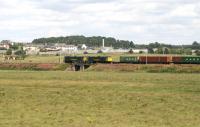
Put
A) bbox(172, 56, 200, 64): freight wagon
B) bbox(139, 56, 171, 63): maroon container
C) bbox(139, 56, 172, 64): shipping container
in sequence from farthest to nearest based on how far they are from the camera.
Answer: bbox(139, 56, 171, 63): maroon container < bbox(139, 56, 172, 64): shipping container < bbox(172, 56, 200, 64): freight wagon

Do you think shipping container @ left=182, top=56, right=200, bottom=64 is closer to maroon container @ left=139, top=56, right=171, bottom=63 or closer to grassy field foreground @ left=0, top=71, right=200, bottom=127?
maroon container @ left=139, top=56, right=171, bottom=63

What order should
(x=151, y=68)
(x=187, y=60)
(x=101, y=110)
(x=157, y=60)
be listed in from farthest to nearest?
(x=157, y=60), (x=187, y=60), (x=151, y=68), (x=101, y=110)

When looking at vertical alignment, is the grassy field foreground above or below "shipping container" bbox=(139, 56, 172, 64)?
below

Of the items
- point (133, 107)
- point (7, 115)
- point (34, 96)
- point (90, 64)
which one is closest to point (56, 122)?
point (7, 115)

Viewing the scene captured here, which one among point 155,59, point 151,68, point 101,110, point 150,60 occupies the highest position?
point 155,59

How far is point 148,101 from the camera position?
31.7m

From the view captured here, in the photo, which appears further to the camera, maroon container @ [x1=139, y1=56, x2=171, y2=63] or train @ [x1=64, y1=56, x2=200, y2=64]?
maroon container @ [x1=139, y1=56, x2=171, y2=63]

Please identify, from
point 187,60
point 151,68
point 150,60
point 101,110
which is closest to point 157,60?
point 150,60

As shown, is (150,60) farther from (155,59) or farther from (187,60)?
(187,60)

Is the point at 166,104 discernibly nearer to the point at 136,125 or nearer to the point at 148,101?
the point at 148,101

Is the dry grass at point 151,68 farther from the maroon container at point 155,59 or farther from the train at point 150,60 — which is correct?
the maroon container at point 155,59

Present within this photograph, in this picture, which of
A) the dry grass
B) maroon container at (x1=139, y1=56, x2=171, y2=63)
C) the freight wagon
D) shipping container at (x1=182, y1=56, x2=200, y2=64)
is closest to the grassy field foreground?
the dry grass

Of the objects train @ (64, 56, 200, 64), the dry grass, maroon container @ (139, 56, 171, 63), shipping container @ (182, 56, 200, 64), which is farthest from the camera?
maroon container @ (139, 56, 171, 63)

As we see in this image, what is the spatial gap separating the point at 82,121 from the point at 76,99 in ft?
35.3
